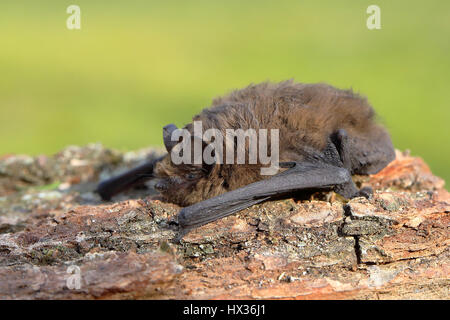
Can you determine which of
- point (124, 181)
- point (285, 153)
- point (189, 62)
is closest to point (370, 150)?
point (285, 153)

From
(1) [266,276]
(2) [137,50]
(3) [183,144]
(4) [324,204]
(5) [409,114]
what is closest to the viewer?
(1) [266,276]

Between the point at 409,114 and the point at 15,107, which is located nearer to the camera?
the point at 409,114

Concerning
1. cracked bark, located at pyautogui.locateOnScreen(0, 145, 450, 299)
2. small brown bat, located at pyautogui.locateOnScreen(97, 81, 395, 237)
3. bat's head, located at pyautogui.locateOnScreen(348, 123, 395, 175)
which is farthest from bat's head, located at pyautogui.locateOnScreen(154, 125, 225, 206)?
bat's head, located at pyautogui.locateOnScreen(348, 123, 395, 175)

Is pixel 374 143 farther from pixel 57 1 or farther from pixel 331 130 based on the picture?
pixel 57 1

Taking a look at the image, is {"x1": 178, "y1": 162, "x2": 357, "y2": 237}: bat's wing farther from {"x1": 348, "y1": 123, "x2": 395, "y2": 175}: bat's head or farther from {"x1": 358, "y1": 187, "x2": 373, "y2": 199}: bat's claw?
{"x1": 348, "y1": 123, "x2": 395, "y2": 175}: bat's head

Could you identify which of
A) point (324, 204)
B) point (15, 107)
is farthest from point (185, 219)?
point (15, 107)

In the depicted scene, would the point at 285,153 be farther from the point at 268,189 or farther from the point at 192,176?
the point at 192,176

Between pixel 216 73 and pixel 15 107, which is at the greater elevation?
pixel 216 73
